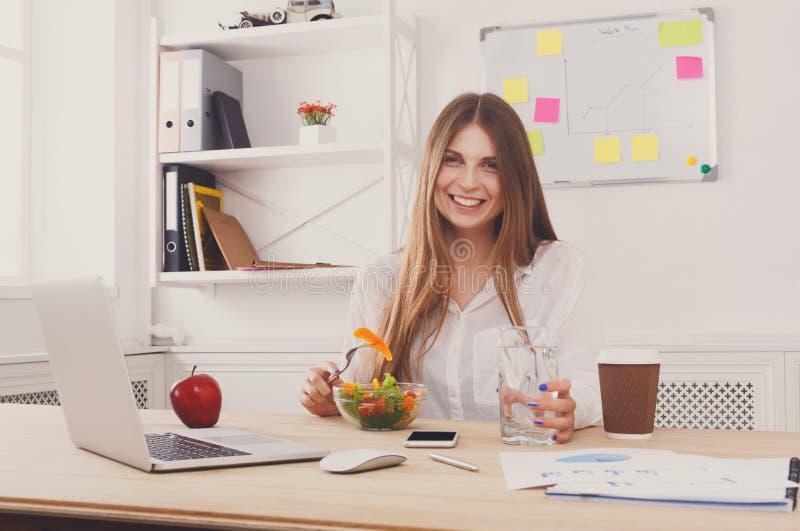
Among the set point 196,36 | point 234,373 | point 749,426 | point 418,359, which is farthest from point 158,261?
point 749,426

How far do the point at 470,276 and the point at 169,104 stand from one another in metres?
1.41

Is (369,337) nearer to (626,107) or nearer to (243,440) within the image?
(243,440)

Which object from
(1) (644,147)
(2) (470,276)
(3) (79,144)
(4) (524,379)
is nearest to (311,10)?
(3) (79,144)

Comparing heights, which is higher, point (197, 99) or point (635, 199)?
point (197, 99)

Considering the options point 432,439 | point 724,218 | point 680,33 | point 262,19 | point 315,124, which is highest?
point 262,19

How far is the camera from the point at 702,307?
253 cm

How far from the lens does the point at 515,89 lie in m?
2.66

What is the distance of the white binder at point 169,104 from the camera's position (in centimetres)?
272

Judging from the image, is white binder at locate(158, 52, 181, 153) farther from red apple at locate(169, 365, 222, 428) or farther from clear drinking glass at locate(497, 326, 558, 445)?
clear drinking glass at locate(497, 326, 558, 445)

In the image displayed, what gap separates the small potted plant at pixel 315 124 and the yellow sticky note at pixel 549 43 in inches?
28.3

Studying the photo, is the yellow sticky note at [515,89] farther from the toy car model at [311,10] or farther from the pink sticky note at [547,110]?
the toy car model at [311,10]

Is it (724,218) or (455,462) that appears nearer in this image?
(455,462)

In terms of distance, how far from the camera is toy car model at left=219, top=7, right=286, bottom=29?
8.98 feet

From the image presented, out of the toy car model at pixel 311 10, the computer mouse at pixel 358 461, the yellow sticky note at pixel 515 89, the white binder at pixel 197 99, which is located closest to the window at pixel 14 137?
the white binder at pixel 197 99
